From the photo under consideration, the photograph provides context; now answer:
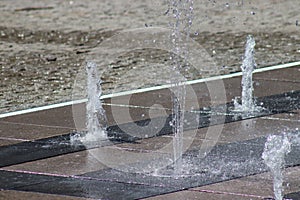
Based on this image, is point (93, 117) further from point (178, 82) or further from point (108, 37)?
point (108, 37)

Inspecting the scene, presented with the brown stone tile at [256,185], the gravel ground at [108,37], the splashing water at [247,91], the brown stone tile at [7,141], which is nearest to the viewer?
the brown stone tile at [256,185]

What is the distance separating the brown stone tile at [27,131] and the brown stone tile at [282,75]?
3.04 metres

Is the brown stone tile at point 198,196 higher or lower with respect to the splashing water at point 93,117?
lower

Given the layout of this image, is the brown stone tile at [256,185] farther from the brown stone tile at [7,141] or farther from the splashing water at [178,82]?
the brown stone tile at [7,141]

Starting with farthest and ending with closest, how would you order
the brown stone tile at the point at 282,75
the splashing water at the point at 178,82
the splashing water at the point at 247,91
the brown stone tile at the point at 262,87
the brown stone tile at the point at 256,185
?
the brown stone tile at the point at 282,75 → the brown stone tile at the point at 262,87 → the splashing water at the point at 247,91 → the splashing water at the point at 178,82 → the brown stone tile at the point at 256,185

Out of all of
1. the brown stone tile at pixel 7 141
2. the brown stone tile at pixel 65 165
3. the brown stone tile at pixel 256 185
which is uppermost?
the brown stone tile at pixel 7 141

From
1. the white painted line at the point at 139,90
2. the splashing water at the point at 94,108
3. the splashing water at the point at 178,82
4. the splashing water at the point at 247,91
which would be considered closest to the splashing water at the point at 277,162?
the splashing water at the point at 178,82

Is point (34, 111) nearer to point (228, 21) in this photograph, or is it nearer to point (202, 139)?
point (202, 139)

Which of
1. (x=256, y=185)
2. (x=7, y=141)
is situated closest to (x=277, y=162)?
(x=256, y=185)

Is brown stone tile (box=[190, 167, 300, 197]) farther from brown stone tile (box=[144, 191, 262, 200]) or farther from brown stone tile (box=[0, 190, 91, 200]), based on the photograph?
brown stone tile (box=[0, 190, 91, 200])

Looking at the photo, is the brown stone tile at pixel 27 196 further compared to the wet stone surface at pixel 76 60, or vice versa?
the wet stone surface at pixel 76 60

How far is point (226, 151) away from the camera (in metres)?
7.11

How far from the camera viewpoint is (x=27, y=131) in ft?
25.7

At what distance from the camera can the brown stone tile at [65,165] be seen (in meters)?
6.66
